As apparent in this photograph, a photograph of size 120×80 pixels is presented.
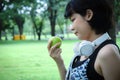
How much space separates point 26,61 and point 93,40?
75.0 inches

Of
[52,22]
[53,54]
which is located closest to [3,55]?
[52,22]

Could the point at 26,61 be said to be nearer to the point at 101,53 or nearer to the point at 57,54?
the point at 57,54

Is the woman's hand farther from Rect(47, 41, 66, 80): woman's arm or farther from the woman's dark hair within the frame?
the woman's dark hair

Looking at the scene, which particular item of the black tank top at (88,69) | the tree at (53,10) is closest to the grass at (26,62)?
the tree at (53,10)

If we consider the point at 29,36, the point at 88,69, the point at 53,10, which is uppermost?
the point at 53,10

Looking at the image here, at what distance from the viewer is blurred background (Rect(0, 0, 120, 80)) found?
99.0 inches

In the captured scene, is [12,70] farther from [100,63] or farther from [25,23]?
[100,63]

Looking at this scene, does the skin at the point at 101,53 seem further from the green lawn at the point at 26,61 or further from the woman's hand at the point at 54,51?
the green lawn at the point at 26,61

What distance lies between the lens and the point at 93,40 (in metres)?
0.90

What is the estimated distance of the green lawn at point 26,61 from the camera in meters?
Answer: 2.66

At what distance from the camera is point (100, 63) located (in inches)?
32.6

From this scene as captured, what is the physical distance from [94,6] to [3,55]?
191 cm

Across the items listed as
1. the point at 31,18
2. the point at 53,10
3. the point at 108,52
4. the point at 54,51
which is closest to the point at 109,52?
the point at 108,52

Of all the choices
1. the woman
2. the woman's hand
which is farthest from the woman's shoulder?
the woman's hand
